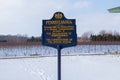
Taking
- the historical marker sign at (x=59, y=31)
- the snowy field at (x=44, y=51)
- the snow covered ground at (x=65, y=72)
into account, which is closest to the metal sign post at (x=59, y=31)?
the historical marker sign at (x=59, y=31)

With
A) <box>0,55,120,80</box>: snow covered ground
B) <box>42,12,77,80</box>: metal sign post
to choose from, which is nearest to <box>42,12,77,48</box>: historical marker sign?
<box>42,12,77,80</box>: metal sign post

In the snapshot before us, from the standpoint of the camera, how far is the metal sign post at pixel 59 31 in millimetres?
6809

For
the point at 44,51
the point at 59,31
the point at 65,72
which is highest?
the point at 59,31

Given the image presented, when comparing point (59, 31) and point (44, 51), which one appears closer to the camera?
point (59, 31)

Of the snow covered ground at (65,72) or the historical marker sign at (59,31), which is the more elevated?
the historical marker sign at (59,31)

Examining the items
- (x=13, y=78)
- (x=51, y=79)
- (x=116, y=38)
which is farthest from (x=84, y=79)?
(x=116, y=38)

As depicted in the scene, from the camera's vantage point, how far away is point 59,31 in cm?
679

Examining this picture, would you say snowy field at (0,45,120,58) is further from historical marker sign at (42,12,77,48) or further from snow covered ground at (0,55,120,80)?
historical marker sign at (42,12,77,48)

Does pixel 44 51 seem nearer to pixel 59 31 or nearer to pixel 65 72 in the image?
pixel 65 72

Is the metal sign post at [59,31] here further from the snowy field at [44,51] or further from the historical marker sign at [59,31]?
the snowy field at [44,51]

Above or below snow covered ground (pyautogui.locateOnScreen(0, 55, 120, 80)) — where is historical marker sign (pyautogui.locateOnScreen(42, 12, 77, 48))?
above

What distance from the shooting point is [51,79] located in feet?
37.8

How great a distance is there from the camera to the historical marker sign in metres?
6.81

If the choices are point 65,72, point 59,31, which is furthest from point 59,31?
point 65,72
